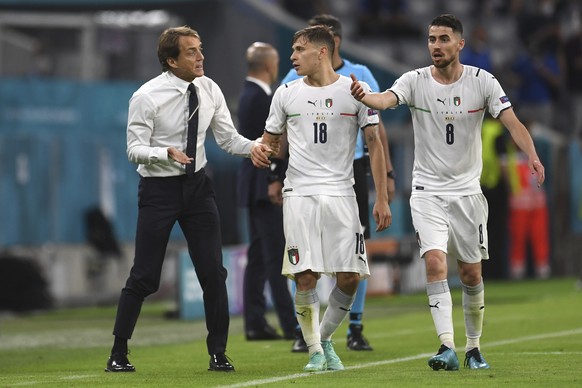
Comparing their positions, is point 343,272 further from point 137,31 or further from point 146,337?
point 137,31

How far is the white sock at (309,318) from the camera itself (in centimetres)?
924

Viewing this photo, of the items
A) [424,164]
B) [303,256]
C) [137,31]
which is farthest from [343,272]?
[137,31]

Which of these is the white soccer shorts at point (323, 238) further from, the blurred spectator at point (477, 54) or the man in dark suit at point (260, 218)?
the blurred spectator at point (477, 54)

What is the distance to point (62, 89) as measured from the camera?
65.9 feet

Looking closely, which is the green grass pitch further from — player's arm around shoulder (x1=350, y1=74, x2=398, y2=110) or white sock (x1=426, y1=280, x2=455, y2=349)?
player's arm around shoulder (x1=350, y1=74, x2=398, y2=110)

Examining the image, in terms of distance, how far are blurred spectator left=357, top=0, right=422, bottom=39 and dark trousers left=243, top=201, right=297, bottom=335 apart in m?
14.4

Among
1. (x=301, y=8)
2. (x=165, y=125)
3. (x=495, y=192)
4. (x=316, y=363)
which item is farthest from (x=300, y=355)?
(x=301, y=8)

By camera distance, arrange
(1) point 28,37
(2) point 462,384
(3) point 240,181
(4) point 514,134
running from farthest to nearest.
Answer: (1) point 28,37 < (3) point 240,181 < (4) point 514,134 < (2) point 462,384

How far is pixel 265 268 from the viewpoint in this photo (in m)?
12.5

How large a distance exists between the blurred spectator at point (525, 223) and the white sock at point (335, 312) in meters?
13.7

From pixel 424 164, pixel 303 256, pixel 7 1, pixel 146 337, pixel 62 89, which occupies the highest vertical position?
pixel 7 1

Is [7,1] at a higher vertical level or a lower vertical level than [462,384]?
higher

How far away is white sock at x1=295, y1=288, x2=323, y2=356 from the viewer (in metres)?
9.24

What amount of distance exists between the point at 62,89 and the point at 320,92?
37.0 ft
